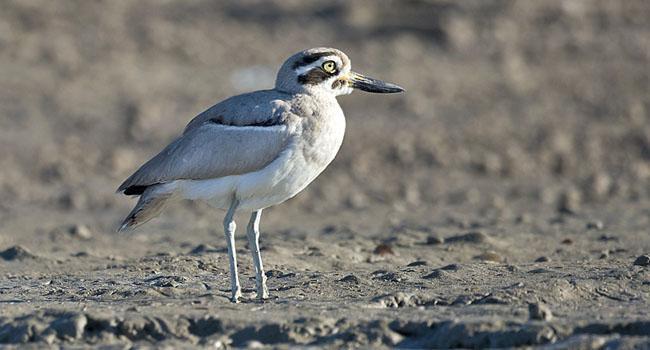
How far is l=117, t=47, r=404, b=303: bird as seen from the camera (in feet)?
28.3

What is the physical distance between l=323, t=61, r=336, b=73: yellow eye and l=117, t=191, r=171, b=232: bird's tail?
136 centimetres

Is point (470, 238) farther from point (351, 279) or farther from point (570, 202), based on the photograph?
point (570, 202)

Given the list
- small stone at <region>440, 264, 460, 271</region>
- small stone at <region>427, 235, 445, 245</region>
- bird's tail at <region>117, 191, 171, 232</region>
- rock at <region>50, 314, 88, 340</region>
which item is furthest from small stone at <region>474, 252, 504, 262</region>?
rock at <region>50, 314, 88, 340</region>

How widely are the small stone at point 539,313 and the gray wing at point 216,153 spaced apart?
2.12 m

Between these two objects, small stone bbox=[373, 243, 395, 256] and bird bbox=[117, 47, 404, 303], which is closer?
bird bbox=[117, 47, 404, 303]

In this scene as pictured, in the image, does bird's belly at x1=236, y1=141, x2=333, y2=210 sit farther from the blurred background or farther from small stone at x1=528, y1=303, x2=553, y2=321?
the blurred background

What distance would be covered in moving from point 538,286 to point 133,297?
2534 mm

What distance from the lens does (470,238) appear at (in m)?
11.1

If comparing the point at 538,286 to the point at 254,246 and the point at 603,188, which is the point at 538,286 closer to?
the point at 254,246

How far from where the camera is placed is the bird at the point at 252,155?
8625mm

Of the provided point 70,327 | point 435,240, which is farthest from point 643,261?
point 70,327

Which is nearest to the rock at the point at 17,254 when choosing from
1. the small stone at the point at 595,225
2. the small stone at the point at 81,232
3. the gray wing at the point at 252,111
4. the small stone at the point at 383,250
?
the small stone at the point at 81,232

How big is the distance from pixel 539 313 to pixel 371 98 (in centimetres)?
1072

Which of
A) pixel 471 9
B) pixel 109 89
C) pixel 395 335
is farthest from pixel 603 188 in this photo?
pixel 395 335
